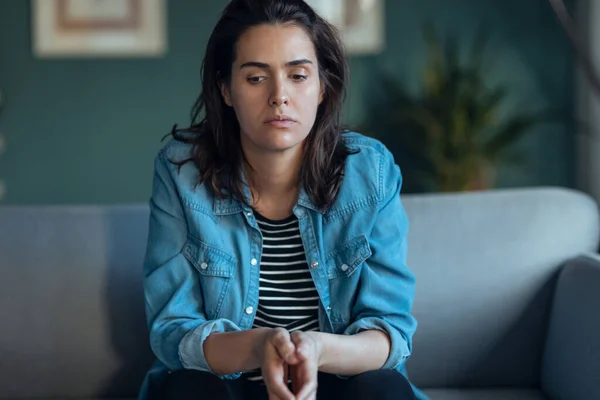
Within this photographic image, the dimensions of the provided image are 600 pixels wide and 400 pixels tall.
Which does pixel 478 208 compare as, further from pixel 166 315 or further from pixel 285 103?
pixel 166 315

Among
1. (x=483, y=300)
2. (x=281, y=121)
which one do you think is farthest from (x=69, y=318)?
(x=483, y=300)

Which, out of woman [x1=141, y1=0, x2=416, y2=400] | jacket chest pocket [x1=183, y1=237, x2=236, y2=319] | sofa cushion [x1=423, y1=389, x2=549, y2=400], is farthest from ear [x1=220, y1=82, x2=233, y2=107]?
sofa cushion [x1=423, y1=389, x2=549, y2=400]

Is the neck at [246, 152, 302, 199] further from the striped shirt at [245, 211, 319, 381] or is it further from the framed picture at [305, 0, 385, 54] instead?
the framed picture at [305, 0, 385, 54]

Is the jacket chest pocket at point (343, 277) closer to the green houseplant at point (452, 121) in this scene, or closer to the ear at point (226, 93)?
the ear at point (226, 93)

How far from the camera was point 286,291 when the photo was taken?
151 centimetres

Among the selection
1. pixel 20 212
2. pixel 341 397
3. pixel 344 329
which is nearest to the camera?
pixel 341 397

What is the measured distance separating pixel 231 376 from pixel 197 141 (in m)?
0.49

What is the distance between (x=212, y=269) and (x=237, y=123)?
34cm

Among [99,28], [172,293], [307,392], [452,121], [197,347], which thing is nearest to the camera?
[307,392]

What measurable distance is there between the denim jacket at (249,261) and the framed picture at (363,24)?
2.89m

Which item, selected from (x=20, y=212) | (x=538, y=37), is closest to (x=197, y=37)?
(x=538, y=37)

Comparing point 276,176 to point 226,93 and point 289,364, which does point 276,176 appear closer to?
point 226,93

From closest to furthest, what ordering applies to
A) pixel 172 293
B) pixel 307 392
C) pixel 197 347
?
pixel 307 392 < pixel 197 347 < pixel 172 293

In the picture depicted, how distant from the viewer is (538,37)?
422 cm
